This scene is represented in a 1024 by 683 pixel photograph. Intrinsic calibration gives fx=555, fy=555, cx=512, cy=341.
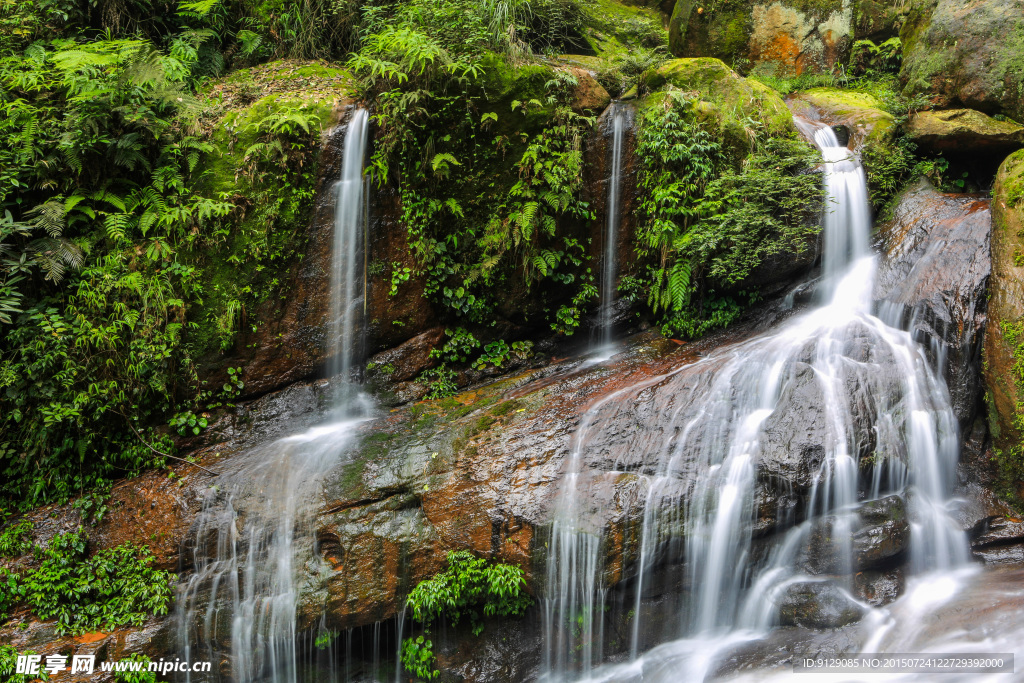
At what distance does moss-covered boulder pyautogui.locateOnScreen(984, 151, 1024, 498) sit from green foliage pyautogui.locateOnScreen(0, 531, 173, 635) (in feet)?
27.2

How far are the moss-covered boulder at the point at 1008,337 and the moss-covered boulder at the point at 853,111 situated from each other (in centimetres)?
261

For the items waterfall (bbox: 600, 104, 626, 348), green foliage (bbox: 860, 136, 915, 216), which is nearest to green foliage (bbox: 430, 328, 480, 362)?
waterfall (bbox: 600, 104, 626, 348)

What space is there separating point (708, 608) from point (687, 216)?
16.0 ft

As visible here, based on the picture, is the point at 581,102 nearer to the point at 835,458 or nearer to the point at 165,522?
the point at 835,458

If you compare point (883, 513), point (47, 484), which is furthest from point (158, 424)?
point (883, 513)

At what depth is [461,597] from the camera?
17.1 ft

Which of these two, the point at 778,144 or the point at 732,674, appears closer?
the point at 732,674

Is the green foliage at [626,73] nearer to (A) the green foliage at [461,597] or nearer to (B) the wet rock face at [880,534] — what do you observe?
(B) the wet rock face at [880,534]

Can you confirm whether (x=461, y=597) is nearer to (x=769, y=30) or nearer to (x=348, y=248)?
(x=348, y=248)

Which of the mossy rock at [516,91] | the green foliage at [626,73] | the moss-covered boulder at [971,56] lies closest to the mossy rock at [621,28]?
the green foliage at [626,73]

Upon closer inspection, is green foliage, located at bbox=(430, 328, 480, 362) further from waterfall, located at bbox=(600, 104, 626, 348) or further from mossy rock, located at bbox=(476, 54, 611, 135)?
mossy rock, located at bbox=(476, 54, 611, 135)

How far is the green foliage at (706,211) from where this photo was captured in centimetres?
734

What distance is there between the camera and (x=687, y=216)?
7.59 meters

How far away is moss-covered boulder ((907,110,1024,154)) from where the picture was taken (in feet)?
25.0
